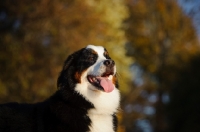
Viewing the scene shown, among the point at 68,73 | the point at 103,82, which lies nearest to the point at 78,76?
the point at 68,73

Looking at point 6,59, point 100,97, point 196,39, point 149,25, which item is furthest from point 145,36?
point 100,97

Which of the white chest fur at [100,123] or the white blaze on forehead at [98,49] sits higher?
the white blaze on forehead at [98,49]

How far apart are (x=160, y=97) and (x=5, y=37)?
1268 centimetres

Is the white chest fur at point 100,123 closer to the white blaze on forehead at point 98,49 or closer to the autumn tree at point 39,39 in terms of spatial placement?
the white blaze on forehead at point 98,49

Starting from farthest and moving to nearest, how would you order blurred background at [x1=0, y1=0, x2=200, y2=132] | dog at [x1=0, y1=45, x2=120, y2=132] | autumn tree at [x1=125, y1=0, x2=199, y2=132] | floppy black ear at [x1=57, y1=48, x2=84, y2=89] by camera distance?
autumn tree at [x1=125, y1=0, x2=199, y2=132] < blurred background at [x1=0, y1=0, x2=200, y2=132] < floppy black ear at [x1=57, y1=48, x2=84, y2=89] < dog at [x1=0, y1=45, x2=120, y2=132]

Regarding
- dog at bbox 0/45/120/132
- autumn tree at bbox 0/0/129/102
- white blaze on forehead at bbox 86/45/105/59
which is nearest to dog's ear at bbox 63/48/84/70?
dog at bbox 0/45/120/132

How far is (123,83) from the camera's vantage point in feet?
99.7

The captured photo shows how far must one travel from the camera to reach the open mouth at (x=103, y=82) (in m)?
8.66

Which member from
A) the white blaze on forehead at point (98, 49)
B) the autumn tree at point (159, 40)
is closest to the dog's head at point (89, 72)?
the white blaze on forehead at point (98, 49)

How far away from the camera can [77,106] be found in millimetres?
8438

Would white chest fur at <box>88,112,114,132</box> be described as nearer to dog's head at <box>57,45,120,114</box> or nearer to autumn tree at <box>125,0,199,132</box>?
dog's head at <box>57,45,120,114</box>

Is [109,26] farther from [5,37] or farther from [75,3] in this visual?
[5,37]

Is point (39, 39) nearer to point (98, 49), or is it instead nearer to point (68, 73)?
point (98, 49)

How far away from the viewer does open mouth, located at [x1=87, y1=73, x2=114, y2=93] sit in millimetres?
8656
